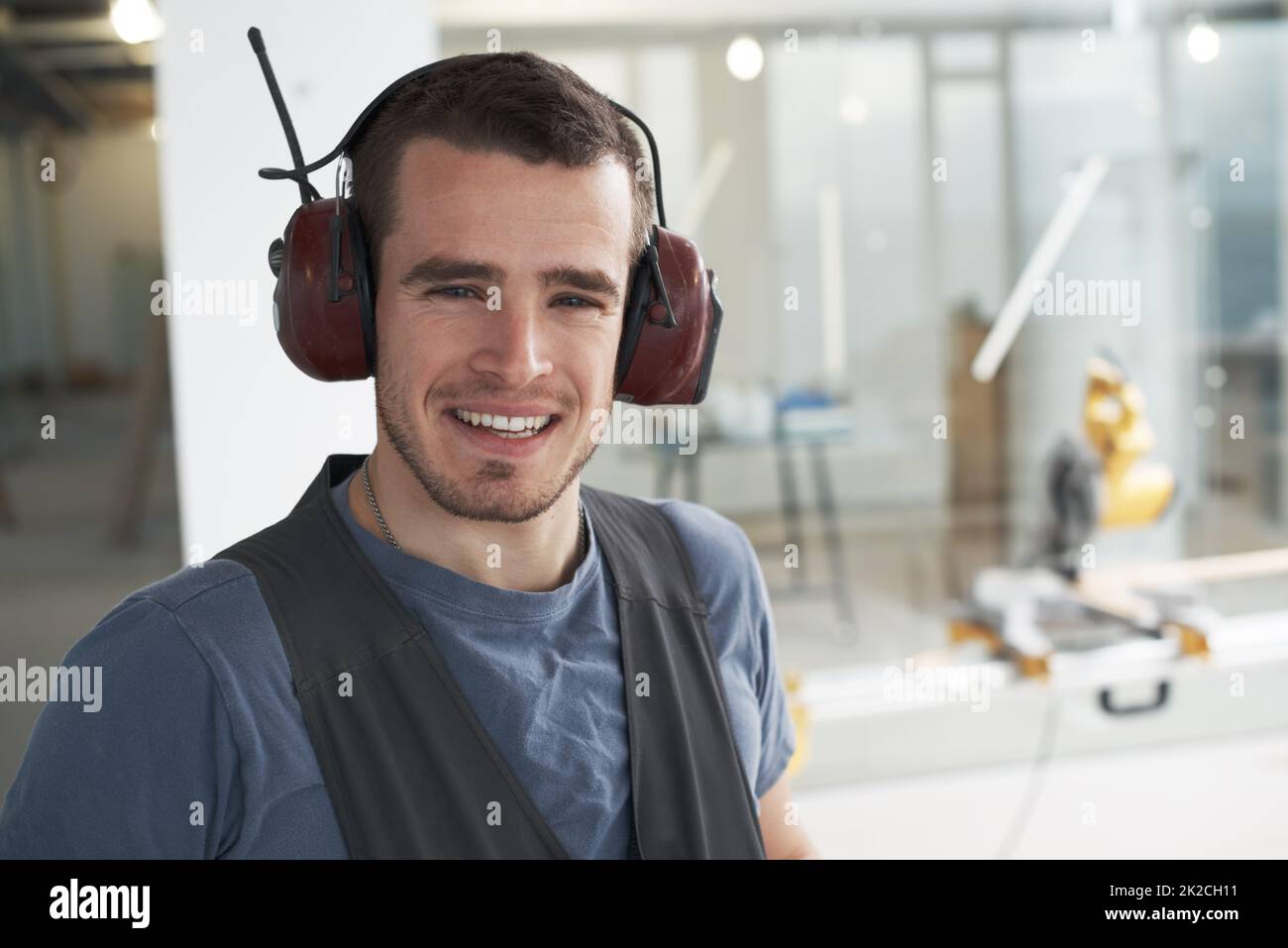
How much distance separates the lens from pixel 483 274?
0.92m

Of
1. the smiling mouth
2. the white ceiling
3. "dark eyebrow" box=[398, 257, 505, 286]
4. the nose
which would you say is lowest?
the smiling mouth

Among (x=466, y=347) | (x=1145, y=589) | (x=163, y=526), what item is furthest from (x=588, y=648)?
(x=1145, y=589)

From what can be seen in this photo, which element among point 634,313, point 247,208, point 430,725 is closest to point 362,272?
point 634,313

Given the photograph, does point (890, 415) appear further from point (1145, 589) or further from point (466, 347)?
point (466, 347)

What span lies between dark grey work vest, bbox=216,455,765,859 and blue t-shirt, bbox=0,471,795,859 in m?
0.02

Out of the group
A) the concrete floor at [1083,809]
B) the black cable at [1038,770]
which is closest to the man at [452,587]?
the concrete floor at [1083,809]

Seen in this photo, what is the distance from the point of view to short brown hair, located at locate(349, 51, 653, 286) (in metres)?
0.93

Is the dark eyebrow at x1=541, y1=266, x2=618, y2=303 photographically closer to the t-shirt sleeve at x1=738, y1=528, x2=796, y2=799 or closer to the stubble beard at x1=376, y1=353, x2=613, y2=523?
the stubble beard at x1=376, y1=353, x2=613, y2=523

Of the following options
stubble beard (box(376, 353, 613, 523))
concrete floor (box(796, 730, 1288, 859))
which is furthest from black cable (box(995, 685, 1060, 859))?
stubble beard (box(376, 353, 613, 523))

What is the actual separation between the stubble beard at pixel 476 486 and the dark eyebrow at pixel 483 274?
0.09 m

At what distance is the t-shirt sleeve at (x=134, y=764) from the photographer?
0.83 m

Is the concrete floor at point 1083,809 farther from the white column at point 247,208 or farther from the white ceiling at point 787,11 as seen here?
the white ceiling at point 787,11

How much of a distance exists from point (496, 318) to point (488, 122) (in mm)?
157
